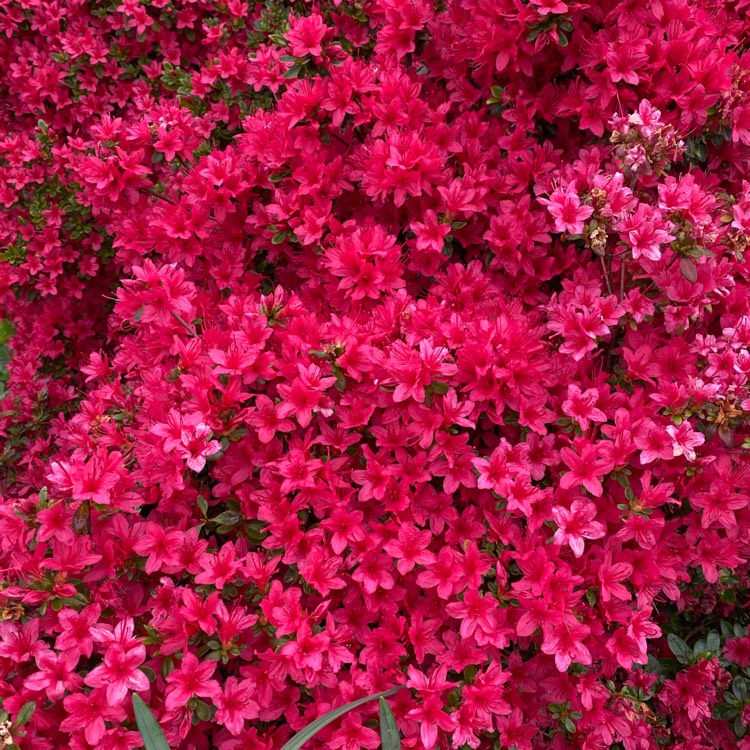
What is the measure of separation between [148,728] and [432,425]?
883mm

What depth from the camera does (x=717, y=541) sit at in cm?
169

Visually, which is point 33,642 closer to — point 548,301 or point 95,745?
point 95,745

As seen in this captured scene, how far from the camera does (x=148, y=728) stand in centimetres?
137

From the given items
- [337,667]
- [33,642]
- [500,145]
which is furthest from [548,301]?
[33,642]

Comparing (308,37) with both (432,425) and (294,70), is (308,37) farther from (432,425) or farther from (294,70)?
(432,425)

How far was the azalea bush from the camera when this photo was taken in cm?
151

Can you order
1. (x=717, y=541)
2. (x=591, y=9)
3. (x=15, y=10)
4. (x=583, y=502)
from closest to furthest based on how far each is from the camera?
(x=583, y=502) → (x=717, y=541) → (x=591, y=9) → (x=15, y=10)

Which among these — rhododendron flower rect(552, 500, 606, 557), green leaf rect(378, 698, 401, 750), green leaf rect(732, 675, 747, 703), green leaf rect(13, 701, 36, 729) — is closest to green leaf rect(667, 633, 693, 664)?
green leaf rect(732, 675, 747, 703)

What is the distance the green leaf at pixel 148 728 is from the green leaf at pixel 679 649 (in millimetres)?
1436

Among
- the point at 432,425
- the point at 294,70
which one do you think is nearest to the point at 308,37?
the point at 294,70

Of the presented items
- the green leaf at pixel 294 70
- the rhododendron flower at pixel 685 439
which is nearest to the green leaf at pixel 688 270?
the rhododendron flower at pixel 685 439

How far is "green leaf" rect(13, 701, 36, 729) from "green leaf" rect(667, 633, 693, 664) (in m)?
1.69

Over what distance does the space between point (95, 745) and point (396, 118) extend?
1.77 meters

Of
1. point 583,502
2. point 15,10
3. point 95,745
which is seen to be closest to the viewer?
point 95,745
